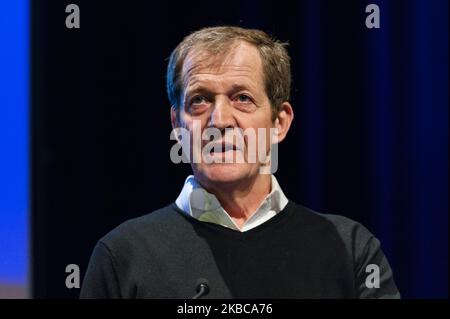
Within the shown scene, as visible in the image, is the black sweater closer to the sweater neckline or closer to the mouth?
the sweater neckline

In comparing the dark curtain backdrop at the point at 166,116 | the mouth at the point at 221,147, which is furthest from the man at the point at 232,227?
the dark curtain backdrop at the point at 166,116

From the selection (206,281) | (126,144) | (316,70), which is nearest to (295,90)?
(316,70)

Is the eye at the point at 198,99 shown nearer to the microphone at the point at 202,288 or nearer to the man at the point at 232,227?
the man at the point at 232,227

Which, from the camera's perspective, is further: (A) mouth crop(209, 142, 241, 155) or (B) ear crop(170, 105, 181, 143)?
(B) ear crop(170, 105, 181, 143)

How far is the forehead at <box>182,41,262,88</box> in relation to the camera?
4.27ft

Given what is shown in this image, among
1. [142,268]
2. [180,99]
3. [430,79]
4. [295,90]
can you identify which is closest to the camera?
[142,268]

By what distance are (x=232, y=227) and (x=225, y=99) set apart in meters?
0.25

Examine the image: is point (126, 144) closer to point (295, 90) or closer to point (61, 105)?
point (61, 105)

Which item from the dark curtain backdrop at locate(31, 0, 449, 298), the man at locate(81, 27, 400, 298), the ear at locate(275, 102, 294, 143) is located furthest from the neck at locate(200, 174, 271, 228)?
the dark curtain backdrop at locate(31, 0, 449, 298)

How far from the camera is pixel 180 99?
136 centimetres

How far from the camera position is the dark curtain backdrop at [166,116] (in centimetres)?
162

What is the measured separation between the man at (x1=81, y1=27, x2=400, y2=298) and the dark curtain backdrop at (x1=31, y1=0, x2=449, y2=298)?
10.2 inches

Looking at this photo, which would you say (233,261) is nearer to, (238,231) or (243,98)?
(238,231)

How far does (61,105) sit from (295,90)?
1.83 feet
